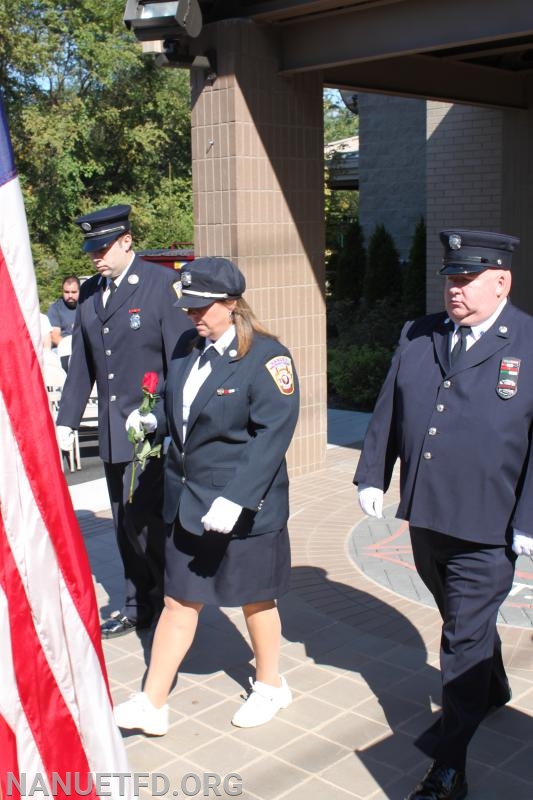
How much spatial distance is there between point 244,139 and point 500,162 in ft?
13.0

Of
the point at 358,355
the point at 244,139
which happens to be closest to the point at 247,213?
the point at 244,139

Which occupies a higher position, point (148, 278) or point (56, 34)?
point (56, 34)

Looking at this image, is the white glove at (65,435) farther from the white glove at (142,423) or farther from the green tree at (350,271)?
the green tree at (350,271)

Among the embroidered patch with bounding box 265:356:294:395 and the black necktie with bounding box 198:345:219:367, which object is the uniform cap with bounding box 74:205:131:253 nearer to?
the black necktie with bounding box 198:345:219:367

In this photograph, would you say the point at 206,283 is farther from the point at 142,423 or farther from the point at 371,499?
the point at 371,499

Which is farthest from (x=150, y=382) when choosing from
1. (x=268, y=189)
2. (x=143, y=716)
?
(x=268, y=189)

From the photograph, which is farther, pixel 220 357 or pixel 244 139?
pixel 244 139

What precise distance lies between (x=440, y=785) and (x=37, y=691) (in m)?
1.67

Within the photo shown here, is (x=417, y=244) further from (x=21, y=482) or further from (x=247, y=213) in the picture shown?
(x=21, y=482)

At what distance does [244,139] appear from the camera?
7.82 metres

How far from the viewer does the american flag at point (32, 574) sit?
2.51 metres

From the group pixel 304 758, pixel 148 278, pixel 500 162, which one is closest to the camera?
pixel 304 758

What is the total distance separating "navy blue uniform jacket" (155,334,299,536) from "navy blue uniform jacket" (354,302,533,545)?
0.51 meters

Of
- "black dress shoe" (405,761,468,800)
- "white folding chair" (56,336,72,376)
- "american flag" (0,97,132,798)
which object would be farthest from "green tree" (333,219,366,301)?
"american flag" (0,97,132,798)
